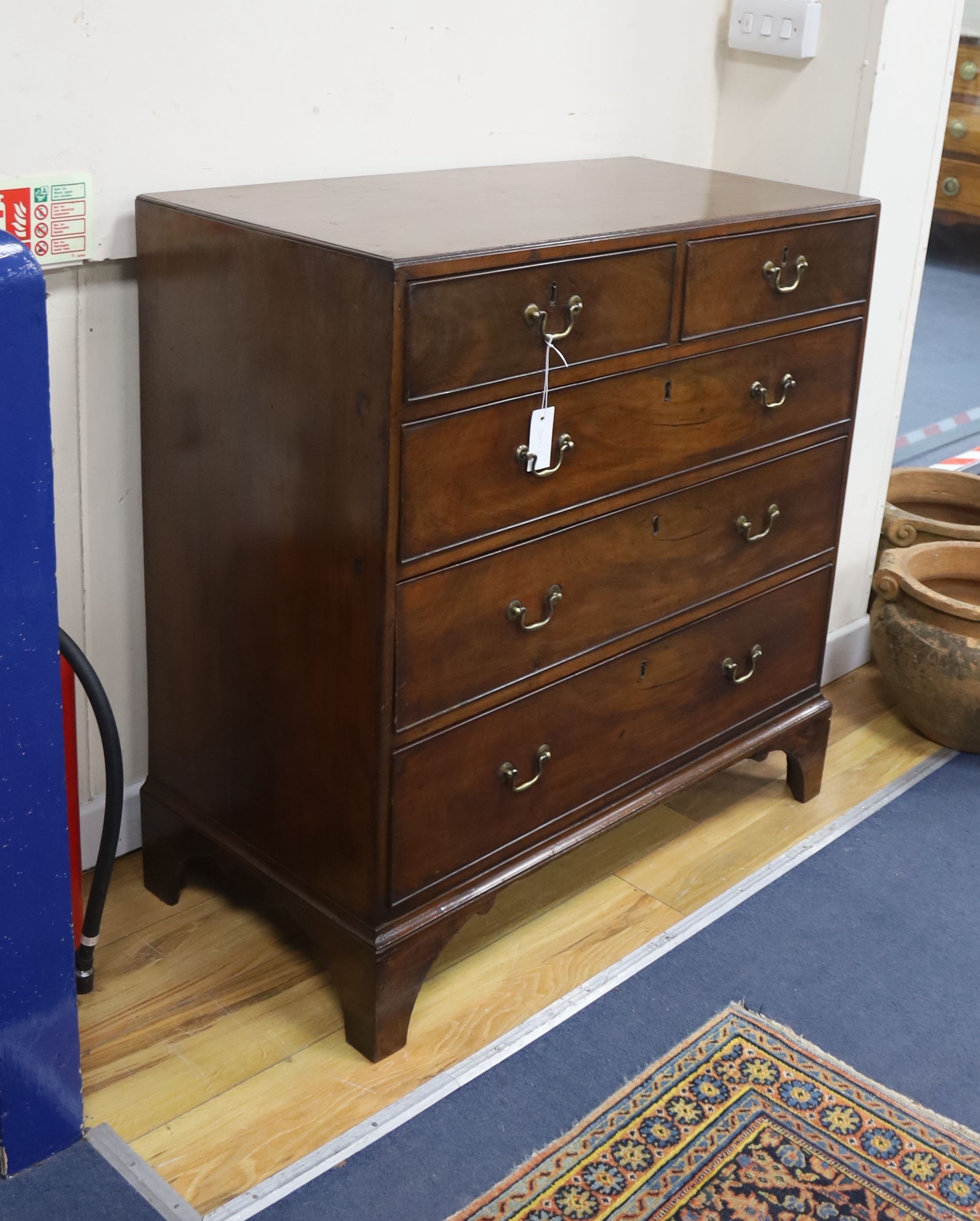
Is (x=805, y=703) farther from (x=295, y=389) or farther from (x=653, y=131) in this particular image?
(x=295, y=389)

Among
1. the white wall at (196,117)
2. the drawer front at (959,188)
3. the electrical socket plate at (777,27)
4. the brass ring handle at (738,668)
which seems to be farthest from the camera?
the drawer front at (959,188)

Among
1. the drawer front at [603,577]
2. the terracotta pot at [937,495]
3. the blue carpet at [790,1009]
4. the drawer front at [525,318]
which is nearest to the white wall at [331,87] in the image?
the drawer front at [525,318]

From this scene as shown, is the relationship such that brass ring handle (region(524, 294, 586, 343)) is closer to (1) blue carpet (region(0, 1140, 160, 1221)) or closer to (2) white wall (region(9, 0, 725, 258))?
(2) white wall (region(9, 0, 725, 258))

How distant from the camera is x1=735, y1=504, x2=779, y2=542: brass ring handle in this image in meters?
2.16

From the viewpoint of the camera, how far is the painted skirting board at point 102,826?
2135 millimetres

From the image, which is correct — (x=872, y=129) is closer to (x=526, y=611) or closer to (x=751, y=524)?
(x=751, y=524)

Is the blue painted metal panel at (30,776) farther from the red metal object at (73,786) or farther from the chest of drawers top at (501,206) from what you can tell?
the chest of drawers top at (501,206)

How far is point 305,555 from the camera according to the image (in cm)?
173

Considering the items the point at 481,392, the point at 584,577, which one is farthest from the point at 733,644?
the point at 481,392

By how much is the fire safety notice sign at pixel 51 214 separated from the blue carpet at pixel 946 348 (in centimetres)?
201

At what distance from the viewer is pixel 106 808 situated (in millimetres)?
1812

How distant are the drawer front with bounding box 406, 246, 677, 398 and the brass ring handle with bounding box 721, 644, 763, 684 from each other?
61cm

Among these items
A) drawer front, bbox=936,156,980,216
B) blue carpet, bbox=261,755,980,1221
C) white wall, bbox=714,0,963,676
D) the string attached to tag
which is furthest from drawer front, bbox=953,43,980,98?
the string attached to tag

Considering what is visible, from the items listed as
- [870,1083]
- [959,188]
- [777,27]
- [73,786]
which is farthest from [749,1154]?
[959,188]
